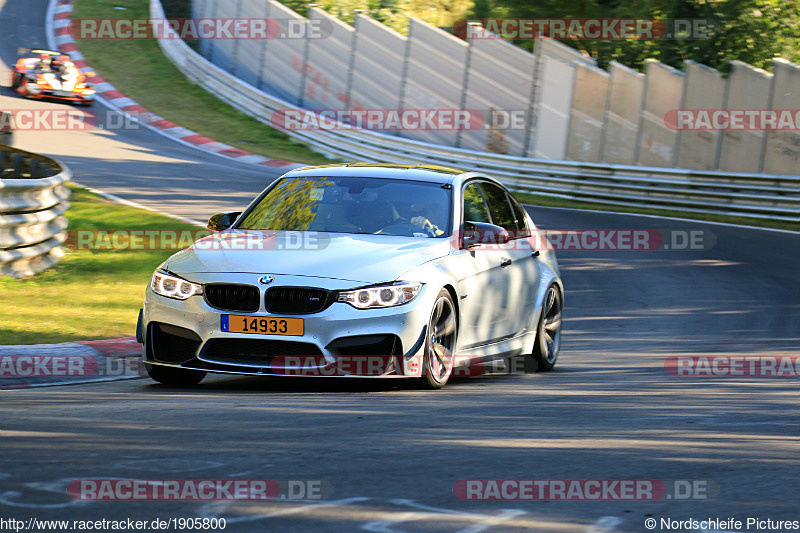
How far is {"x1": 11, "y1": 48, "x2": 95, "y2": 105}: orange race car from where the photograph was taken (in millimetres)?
30031

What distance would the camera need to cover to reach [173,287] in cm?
725

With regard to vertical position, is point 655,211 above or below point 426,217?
below

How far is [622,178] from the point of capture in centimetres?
2384

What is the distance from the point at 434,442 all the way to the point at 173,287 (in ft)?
8.38

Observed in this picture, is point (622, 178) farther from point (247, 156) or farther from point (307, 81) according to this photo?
point (307, 81)

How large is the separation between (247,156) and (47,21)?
16895 mm

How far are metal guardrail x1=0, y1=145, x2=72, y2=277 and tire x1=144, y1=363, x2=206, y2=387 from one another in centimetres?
488

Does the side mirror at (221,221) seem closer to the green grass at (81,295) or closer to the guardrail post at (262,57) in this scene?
the green grass at (81,295)

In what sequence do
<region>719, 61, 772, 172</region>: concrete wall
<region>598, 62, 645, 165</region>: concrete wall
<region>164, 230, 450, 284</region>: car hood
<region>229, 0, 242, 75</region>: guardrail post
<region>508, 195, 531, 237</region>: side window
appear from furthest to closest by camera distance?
<region>229, 0, 242, 75</region>: guardrail post < <region>598, 62, 645, 165</region>: concrete wall < <region>719, 61, 772, 172</region>: concrete wall < <region>508, 195, 531, 237</region>: side window < <region>164, 230, 450, 284</region>: car hood

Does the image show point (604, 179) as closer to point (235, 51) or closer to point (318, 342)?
point (235, 51)

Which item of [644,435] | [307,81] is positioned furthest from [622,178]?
[644,435]

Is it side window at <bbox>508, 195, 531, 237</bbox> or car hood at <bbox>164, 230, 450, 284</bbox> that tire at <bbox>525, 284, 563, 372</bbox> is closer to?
side window at <bbox>508, 195, 531, 237</bbox>

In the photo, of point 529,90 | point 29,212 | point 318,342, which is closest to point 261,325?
point 318,342

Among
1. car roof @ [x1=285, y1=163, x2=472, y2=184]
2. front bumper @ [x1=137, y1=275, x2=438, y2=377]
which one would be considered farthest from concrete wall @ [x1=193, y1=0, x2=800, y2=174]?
front bumper @ [x1=137, y1=275, x2=438, y2=377]
